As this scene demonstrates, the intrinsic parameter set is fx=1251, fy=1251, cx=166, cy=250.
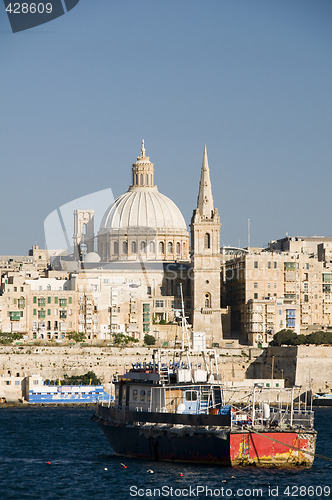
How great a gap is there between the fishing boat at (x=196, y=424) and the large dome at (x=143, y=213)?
87759mm

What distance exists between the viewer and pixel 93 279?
129 metres

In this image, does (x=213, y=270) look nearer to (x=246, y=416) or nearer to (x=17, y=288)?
(x=17, y=288)

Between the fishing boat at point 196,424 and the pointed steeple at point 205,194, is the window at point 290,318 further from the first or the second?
the fishing boat at point 196,424

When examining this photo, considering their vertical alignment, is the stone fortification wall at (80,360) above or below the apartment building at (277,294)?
below

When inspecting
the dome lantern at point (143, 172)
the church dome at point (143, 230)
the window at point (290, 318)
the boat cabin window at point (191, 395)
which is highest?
the dome lantern at point (143, 172)

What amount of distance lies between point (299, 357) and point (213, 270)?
18.4 m

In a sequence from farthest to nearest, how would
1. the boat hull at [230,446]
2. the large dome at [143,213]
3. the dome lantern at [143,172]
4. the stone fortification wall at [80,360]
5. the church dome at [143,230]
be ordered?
the dome lantern at [143,172] < the large dome at [143,213] < the church dome at [143,230] < the stone fortification wall at [80,360] < the boat hull at [230,446]

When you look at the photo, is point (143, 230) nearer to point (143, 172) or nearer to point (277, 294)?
point (143, 172)

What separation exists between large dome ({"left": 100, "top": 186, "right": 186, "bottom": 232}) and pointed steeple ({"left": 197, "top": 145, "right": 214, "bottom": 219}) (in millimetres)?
15130

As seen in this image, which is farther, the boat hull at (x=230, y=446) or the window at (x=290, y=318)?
the window at (x=290, y=318)

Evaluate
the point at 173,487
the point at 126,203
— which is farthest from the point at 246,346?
the point at 173,487

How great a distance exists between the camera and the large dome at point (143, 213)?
146 meters

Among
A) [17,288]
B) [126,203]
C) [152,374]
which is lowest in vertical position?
[152,374]

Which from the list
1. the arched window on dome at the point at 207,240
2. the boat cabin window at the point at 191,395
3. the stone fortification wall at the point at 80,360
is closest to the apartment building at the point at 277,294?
the arched window on dome at the point at 207,240
